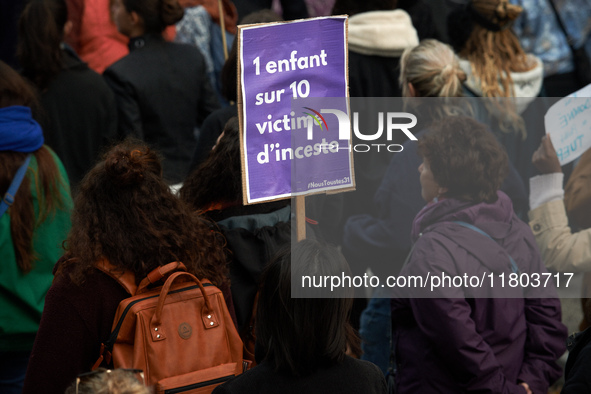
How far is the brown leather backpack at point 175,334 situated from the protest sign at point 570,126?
4.49 feet

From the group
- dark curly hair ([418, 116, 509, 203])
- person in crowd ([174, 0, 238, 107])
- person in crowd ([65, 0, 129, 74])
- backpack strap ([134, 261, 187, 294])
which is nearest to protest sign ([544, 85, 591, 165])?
dark curly hair ([418, 116, 509, 203])

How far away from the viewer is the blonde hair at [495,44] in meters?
4.58

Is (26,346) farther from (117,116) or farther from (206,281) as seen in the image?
(117,116)

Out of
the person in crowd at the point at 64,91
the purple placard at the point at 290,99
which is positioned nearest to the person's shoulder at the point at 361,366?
the purple placard at the point at 290,99

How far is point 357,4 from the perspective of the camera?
15.7 ft

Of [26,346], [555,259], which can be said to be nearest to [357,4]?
[555,259]

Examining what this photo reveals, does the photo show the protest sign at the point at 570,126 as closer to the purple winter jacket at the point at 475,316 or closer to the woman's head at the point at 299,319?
the purple winter jacket at the point at 475,316

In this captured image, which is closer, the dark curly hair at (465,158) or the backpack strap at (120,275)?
the backpack strap at (120,275)

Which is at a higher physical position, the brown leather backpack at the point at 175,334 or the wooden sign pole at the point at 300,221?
the wooden sign pole at the point at 300,221

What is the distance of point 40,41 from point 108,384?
9.48 ft

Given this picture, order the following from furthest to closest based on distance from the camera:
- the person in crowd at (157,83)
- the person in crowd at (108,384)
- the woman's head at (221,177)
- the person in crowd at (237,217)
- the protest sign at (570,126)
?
the person in crowd at (157,83), the woman's head at (221,177), the person in crowd at (237,217), the protest sign at (570,126), the person in crowd at (108,384)

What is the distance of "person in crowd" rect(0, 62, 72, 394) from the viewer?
342 centimetres

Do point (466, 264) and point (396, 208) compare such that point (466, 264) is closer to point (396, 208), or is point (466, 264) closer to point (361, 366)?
point (396, 208)

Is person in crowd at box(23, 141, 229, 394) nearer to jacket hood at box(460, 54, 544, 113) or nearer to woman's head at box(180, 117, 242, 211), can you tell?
woman's head at box(180, 117, 242, 211)
